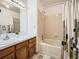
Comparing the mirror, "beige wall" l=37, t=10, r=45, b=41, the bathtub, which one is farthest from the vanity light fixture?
the bathtub

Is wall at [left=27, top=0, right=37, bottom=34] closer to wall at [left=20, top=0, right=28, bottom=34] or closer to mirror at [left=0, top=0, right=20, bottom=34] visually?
wall at [left=20, top=0, right=28, bottom=34]

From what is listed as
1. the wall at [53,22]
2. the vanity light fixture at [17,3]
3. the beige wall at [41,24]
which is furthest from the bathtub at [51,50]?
the vanity light fixture at [17,3]

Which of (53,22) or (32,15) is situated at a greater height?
(32,15)

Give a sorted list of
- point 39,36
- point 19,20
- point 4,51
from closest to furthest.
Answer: point 4,51
point 19,20
point 39,36

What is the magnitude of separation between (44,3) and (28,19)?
1.02 m

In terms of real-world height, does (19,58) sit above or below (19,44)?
below

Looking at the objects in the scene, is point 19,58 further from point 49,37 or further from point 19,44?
point 49,37

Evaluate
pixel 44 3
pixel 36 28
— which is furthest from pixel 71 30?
pixel 44 3

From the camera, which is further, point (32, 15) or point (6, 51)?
point (32, 15)

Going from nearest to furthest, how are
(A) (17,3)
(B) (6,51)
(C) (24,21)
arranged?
(B) (6,51) → (A) (17,3) → (C) (24,21)

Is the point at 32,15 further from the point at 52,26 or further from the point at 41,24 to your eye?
the point at 52,26

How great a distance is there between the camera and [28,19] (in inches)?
171

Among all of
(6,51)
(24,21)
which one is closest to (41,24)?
(24,21)

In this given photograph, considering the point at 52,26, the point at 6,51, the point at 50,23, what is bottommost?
the point at 6,51
